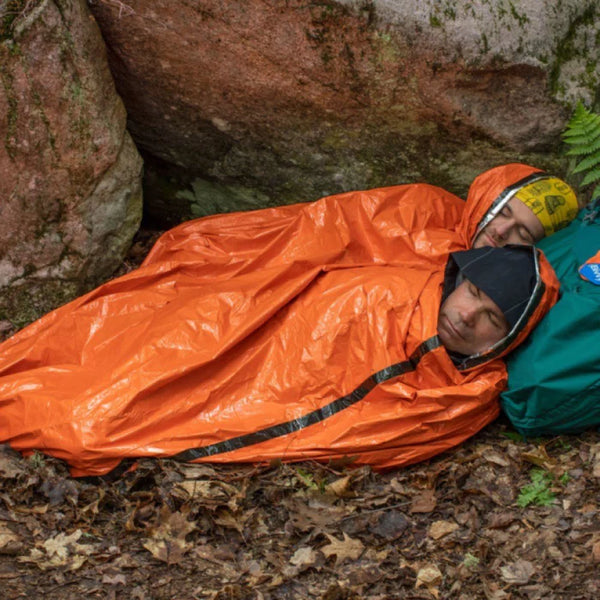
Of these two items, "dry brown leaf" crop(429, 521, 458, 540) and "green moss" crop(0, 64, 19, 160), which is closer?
"dry brown leaf" crop(429, 521, 458, 540)

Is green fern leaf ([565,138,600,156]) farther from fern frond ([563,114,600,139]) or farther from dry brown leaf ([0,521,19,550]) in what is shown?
dry brown leaf ([0,521,19,550])

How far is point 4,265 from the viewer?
4.28m

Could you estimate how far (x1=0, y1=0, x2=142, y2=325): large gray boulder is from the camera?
3.99m

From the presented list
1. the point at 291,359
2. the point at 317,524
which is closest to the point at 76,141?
the point at 291,359

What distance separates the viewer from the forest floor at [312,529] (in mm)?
3010

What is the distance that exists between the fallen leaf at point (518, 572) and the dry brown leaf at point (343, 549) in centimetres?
55

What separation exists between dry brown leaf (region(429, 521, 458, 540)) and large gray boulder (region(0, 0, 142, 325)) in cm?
236

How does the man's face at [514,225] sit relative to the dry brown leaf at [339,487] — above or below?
above

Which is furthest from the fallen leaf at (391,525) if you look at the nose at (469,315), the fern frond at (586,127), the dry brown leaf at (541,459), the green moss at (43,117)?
the green moss at (43,117)

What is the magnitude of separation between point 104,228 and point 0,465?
4.98ft

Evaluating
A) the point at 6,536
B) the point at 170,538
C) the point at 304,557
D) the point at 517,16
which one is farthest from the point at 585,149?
the point at 6,536

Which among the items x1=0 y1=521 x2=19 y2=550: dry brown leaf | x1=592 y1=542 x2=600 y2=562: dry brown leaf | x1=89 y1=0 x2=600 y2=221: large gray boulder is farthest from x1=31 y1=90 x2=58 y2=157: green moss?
x1=592 y1=542 x2=600 y2=562: dry brown leaf

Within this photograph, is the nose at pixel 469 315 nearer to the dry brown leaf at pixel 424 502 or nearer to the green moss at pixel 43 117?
the dry brown leaf at pixel 424 502

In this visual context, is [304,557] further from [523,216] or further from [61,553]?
[523,216]
